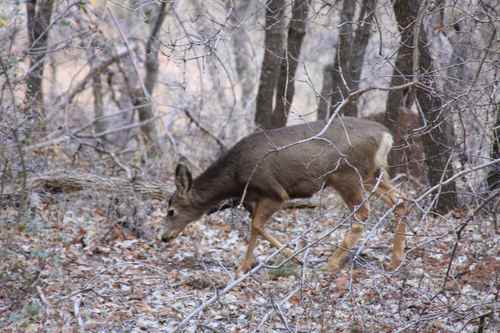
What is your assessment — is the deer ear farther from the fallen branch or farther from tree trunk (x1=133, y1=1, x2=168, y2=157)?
tree trunk (x1=133, y1=1, x2=168, y2=157)

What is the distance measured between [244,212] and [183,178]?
1.66m

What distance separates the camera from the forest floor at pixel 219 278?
6.42 metres

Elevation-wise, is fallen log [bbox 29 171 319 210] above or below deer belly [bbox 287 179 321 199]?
below

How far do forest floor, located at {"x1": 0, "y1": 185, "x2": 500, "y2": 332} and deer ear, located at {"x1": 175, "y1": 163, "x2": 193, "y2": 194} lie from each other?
2.32 feet

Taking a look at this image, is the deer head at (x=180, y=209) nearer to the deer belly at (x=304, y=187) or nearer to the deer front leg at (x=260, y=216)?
the deer front leg at (x=260, y=216)

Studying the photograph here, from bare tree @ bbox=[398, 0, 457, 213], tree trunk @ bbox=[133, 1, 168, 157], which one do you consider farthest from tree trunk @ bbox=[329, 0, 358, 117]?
tree trunk @ bbox=[133, 1, 168, 157]

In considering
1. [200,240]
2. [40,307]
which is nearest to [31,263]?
[40,307]

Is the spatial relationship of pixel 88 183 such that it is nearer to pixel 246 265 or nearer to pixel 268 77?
pixel 246 265

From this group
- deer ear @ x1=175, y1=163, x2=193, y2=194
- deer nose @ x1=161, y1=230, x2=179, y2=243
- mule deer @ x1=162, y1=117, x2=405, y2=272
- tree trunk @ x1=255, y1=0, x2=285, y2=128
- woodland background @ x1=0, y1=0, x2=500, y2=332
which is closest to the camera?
woodland background @ x1=0, y1=0, x2=500, y2=332

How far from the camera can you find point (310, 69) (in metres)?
20.7

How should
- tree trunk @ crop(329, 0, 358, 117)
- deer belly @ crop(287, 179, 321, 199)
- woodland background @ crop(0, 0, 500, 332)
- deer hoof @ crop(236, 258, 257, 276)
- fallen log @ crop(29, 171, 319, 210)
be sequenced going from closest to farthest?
woodland background @ crop(0, 0, 500, 332), deer hoof @ crop(236, 258, 257, 276), deer belly @ crop(287, 179, 321, 199), fallen log @ crop(29, 171, 319, 210), tree trunk @ crop(329, 0, 358, 117)

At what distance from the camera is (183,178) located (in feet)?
32.7

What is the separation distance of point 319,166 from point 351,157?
1.28ft

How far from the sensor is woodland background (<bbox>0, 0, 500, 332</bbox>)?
6609mm
